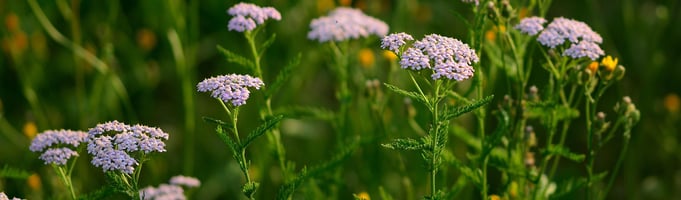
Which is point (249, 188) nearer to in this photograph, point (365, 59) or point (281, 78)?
point (281, 78)

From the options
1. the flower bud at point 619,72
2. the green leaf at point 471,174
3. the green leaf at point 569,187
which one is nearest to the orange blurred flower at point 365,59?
the green leaf at point 471,174

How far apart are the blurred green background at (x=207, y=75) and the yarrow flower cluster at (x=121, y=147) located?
1491mm

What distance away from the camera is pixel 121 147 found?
272cm

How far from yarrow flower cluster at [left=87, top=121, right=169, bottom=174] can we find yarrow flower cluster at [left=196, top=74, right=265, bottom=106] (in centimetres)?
21

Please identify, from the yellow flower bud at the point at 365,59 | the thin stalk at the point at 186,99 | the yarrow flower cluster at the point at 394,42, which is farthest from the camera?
the thin stalk at the point at 186,99

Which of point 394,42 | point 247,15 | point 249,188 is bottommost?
point 249,188

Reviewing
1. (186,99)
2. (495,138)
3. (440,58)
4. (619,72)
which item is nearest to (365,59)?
(186,99)

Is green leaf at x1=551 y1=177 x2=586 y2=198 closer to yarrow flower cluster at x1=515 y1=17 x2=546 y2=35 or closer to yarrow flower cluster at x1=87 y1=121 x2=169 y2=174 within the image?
yarrow flower cluster at x1=515 y1=17 x2=546 y2=35

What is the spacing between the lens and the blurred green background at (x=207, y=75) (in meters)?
4.58

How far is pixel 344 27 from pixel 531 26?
0.89 m

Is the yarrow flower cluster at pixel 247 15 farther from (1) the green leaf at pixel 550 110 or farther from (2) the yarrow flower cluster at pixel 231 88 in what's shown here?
(1) the green leaf at pixel 550 110

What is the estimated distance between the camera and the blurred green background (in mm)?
4578

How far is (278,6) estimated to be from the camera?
497cm

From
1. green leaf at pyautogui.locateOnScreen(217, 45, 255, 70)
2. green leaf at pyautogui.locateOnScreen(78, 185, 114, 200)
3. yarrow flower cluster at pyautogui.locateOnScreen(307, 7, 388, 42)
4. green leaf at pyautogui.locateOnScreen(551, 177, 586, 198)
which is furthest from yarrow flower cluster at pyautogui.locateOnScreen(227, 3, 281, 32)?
green leaf at pyautogui.locateOnScreen(551, 177, 586, 198)
